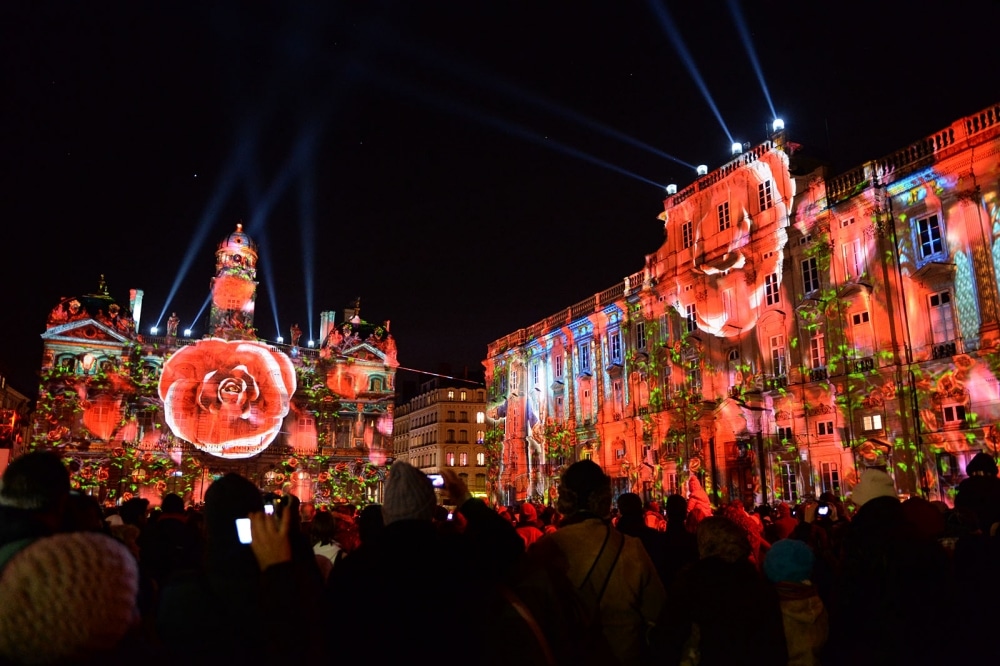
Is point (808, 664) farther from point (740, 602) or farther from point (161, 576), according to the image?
point (161, 576)

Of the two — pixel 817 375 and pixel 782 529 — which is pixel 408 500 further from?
pixel 817 375

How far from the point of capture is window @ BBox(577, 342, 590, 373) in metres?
45.6

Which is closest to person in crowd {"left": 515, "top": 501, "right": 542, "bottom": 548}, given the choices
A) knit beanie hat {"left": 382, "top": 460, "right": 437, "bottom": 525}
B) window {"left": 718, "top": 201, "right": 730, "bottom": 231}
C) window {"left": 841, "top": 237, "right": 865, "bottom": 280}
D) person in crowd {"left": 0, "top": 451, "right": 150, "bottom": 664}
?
knit beanie hat {"left": 382, "top": 460, "right": 437, "bottom": 525}

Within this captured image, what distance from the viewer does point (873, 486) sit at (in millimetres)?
5406

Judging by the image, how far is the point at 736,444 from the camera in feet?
108

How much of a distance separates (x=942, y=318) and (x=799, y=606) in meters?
25.4

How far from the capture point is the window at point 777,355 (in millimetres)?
31266

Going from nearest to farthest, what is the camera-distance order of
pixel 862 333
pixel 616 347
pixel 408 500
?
pixel 408 500
pixel 862 333
pixel 616 347

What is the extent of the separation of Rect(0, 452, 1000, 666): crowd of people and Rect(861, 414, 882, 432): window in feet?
76.6

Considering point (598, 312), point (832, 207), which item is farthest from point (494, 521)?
point (598, 312)

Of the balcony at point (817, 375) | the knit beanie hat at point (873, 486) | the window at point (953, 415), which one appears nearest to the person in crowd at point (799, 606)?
the knit beanie hat at point (873, 486)

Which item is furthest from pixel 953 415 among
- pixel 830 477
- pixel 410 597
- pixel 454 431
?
pixel 454 431

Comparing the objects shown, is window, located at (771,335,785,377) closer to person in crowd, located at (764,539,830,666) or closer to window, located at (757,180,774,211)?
window, located at (757,180,774,211)

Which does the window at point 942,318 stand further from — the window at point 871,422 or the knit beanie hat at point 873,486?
the knit beanie hat at point 873,486
